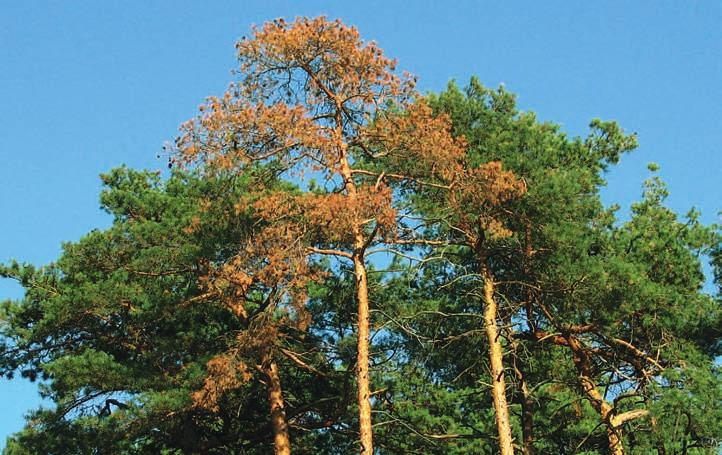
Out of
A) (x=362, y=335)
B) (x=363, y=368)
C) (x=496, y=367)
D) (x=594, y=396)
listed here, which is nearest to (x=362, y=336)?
(x=362, y=335)

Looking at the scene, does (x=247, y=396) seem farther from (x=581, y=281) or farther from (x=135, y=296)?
(x=581, y=281)

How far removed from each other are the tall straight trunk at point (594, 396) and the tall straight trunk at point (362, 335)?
16.6 feet

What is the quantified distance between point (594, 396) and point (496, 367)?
3.71 m

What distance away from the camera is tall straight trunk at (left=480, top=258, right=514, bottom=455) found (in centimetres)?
1642

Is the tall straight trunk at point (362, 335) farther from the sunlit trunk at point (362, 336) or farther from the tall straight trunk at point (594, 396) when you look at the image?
the tall straight trunk at point (594, 396)

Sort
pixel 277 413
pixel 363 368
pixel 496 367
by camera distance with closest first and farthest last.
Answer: pixel 363 368 → pixel 496 367 → pixel 277 413

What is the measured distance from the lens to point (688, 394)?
643 inches

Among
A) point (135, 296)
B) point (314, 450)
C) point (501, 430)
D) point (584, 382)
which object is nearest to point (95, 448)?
point (135, 296)

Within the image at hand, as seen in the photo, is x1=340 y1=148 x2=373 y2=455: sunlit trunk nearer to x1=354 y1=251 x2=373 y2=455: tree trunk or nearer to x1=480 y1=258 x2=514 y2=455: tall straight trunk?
x1=354 y1=251 x2=373 y2=455: tree trunk

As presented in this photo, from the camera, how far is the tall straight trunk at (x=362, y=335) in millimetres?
15047

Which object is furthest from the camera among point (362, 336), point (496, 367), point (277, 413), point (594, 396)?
point (277, 413)

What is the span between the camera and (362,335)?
A: 15.6 m

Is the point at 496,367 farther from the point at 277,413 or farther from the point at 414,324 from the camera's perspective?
the point at 277,413

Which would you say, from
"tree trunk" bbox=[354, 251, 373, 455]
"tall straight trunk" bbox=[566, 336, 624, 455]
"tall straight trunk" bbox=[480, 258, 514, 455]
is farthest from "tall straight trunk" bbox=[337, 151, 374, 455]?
"tall straight trunk" bbox=[566, 336, 624, 455]
